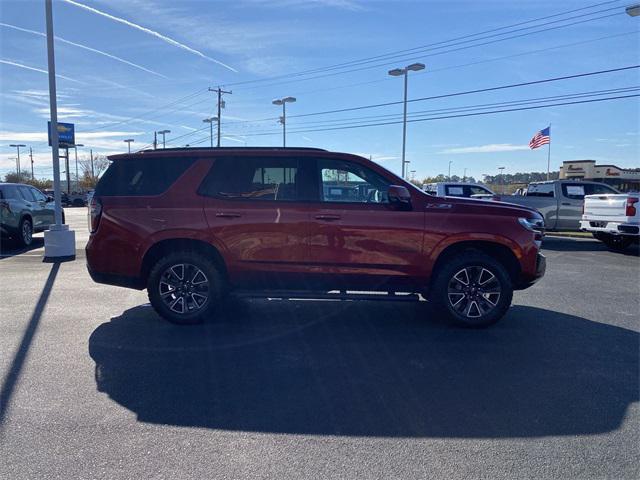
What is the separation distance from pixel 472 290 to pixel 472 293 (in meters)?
0.04

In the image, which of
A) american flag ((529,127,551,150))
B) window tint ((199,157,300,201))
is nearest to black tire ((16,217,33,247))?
window tint ((199,157,300,201))

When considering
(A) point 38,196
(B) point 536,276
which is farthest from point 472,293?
(A) point 38,196

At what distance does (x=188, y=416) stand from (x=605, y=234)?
13.2 metres

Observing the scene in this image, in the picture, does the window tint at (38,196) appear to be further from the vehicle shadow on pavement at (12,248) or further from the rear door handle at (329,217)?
the rear door handle at (329,217)

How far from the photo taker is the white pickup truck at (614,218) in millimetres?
11648

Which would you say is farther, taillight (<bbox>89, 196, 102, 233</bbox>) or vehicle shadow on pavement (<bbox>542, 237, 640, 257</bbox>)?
vehicle shadow on pavement (<bbox>542, 237, 640, 257</bbox>)

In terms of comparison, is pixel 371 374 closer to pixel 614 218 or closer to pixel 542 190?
pixel 614 218

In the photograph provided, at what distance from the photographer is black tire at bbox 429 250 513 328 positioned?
5.46 metres

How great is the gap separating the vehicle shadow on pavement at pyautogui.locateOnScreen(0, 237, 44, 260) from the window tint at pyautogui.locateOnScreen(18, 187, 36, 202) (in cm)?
134

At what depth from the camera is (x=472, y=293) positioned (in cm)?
553

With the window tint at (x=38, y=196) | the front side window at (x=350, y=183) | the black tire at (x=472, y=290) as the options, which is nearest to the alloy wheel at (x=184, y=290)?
the front side window at (x=350, y=183)

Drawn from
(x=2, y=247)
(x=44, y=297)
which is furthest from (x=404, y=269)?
(x=2, y=247)

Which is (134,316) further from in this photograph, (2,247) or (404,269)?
(2,247)

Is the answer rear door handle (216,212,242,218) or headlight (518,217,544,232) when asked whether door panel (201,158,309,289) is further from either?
headlight (518,217,544,232)
